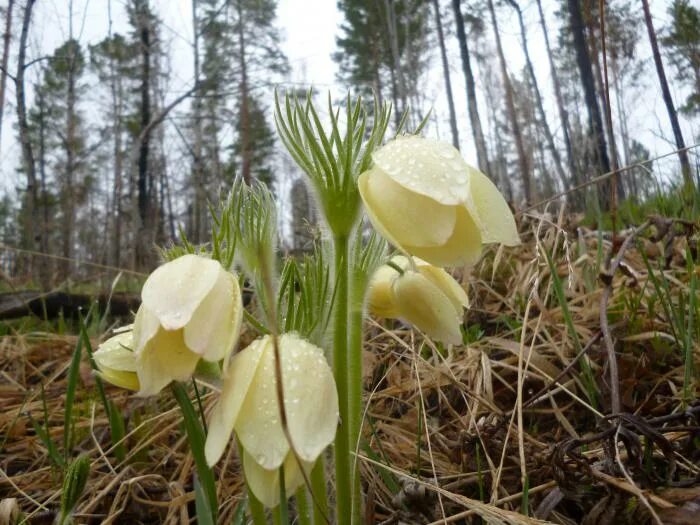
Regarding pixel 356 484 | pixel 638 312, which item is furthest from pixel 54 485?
pixel 638 312

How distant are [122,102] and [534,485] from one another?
13.7 m

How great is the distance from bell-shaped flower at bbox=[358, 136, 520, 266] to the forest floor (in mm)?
272

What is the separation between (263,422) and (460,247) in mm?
271

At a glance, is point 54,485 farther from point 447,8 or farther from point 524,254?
point 447,8

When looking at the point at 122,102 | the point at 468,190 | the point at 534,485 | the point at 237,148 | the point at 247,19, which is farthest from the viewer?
the point at 237,148

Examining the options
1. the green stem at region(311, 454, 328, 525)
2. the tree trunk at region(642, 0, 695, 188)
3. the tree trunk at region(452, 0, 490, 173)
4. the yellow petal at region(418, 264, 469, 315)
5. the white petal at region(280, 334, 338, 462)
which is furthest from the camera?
the tree trunk at region(452, 0, 490, 173)

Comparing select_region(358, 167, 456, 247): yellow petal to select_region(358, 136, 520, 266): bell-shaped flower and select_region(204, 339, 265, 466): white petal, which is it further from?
select_region(204, 339, 265, 466): white petal

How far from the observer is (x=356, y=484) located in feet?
2.20

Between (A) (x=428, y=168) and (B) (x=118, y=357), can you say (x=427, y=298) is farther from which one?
(B) (x=118, y=357)

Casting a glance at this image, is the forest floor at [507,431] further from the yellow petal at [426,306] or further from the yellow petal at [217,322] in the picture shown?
the yellow petal at [217,322]

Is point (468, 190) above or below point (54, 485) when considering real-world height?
above

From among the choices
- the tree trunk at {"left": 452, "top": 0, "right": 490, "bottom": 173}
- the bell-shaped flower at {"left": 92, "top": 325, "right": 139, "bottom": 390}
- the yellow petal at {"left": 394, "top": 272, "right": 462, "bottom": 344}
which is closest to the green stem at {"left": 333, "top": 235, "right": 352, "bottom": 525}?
the yellow petal at {"left": 394, "top": 272, "right": 462, "bottom": 344}

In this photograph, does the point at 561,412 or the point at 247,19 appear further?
the point at 247,19

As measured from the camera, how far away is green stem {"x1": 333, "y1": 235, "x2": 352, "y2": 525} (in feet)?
1.98
